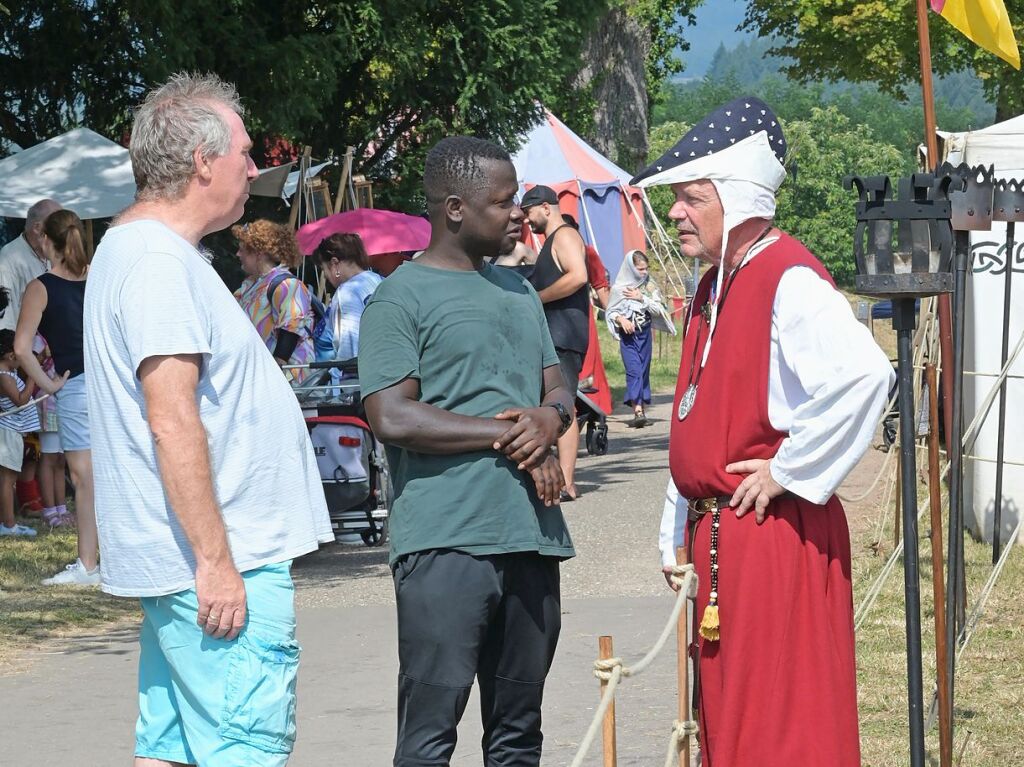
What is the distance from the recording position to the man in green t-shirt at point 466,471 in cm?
381

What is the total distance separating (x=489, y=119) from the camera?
1614 centimetres

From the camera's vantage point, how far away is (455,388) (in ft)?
12.8

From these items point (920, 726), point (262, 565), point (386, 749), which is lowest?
point (386, 749)

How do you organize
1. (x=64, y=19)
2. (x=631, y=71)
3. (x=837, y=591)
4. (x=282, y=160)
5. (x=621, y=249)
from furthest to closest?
(x=631, y=71) < (x=621, y=249) < (x=282, y=160) < (x=64, y=19) < (x=837, y=591)

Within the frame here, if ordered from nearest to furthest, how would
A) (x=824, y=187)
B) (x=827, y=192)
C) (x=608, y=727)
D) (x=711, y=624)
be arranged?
(x=608, y=727)
(x=711, y=624)
(x=827, y=192)
(x=824, y=187)

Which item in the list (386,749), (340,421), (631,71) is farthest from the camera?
(631,71)

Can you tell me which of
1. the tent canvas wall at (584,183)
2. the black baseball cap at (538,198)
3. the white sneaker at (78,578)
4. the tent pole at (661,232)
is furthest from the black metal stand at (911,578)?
the tent pole at (661,232)

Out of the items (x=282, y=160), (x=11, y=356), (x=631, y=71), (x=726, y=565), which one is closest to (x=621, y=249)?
(x=631, y=71)

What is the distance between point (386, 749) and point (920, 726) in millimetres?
2105

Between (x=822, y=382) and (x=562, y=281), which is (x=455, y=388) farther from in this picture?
(x=562, y=281)

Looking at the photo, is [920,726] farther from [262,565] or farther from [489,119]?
[489,119]

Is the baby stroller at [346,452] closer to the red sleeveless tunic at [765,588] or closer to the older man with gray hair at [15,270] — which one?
the older man with gray hair at [15,270]

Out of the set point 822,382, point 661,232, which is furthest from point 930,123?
point 661,232

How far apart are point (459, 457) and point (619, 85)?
70.2 ft
